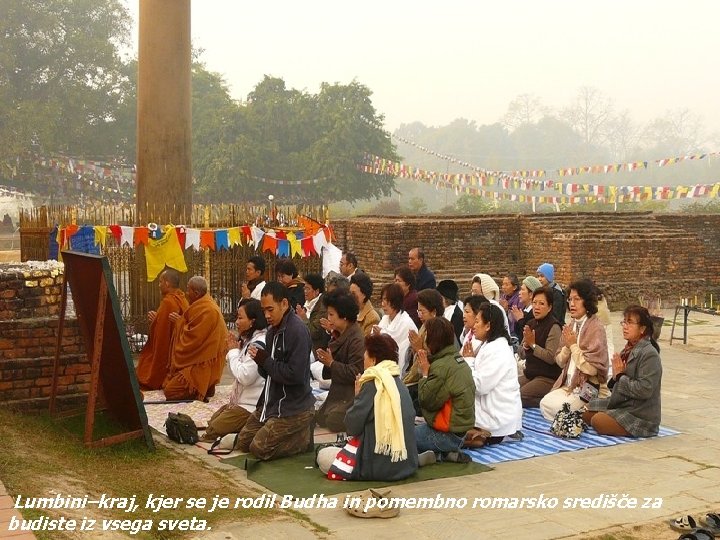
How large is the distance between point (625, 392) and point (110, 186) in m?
32.7

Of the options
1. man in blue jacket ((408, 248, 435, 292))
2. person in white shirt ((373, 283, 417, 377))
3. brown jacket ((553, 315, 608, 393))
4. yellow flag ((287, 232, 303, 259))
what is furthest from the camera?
yellow flag ((287, 232, 303, 259))

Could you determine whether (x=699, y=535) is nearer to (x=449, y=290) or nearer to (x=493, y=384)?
(x=493, y=384)

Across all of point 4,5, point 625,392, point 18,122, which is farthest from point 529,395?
point 4,5

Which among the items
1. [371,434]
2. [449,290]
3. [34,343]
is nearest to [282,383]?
[371,434]

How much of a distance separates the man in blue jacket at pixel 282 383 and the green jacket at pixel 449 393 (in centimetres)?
84

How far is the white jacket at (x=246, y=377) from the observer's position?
7012mm

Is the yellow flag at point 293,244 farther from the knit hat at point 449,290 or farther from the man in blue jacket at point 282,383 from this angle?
the man in blue jacket at point 282,383

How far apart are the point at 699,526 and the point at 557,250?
13.8m

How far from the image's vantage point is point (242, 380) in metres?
7.04

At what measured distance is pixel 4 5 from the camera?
3666 centimetres

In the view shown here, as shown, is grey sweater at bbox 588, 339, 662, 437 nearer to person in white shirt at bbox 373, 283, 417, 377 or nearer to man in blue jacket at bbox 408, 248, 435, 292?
person in white shirt at bbox 373, 283, 417, 377

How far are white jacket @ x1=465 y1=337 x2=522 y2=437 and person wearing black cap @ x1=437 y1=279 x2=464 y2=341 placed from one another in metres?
1.60

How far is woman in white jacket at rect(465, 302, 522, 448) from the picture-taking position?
7.11 meters

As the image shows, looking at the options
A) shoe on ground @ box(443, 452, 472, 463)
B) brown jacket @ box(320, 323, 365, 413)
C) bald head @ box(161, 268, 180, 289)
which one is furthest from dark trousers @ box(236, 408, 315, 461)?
bald head @ box(161, 268, 180, 289)
